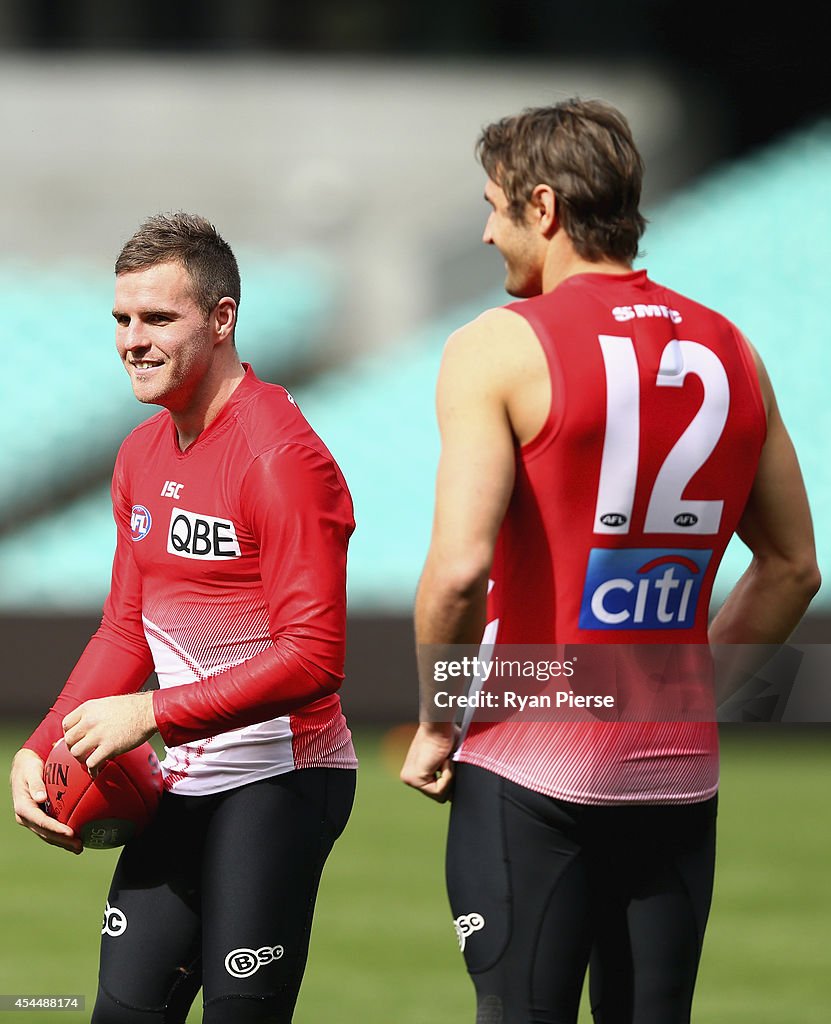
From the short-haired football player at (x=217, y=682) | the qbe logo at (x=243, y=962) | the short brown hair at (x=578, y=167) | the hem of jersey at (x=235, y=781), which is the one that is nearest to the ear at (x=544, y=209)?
the short brown hair at (x=578, y=167)

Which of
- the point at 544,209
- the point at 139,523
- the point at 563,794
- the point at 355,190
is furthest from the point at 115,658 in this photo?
the point at 355,190

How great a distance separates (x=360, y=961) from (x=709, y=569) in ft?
12.7

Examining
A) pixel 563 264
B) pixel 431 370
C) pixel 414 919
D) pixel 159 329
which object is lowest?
pixel 414 919

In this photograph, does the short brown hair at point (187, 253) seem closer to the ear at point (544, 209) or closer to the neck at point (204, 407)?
the neck at point (204, 407)

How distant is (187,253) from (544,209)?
923 mm

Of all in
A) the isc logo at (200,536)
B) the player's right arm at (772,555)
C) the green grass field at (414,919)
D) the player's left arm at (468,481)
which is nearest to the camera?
the player's left arm at (468,481)

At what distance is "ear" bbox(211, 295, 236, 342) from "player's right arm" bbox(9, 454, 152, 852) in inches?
17.7

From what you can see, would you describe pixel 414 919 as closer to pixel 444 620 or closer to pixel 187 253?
pixel 187 253

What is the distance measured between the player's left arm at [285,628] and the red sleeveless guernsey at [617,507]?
1.44ft

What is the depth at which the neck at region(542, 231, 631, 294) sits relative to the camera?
9.14ft

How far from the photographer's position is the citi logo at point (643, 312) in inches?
107

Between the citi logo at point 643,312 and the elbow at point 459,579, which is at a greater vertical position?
the citi logo at point 643,312

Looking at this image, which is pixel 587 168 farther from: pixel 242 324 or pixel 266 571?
pixel 242 324

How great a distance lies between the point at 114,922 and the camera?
335cm
